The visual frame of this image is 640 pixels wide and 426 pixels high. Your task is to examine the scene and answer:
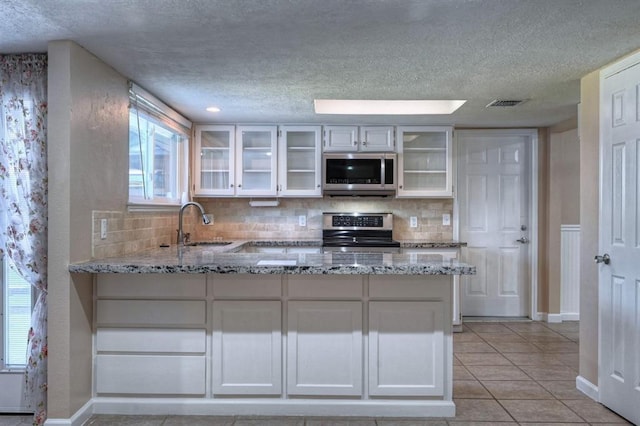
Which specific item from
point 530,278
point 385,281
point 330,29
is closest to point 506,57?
point 330,29

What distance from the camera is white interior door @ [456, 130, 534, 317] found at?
15.8ft

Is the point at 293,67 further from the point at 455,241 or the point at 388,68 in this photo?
the point at 455,241

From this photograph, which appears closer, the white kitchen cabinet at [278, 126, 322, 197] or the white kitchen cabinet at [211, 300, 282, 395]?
the white kitchen cabinet at [211, 300, 282, 395]

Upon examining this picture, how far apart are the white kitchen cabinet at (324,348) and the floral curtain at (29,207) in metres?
1.38

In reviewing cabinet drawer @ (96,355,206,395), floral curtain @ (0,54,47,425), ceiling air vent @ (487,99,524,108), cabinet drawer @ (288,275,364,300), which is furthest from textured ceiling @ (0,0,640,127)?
cabinet drawer @ (96,355,206,395)

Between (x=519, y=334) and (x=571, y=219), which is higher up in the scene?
(x=571, y=219)

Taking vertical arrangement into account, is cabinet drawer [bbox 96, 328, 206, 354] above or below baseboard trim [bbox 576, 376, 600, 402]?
above

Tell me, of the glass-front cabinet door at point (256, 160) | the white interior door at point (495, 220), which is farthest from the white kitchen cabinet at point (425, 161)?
the glass-front cabinet door at point (256, 160)

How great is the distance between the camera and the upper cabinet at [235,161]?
14.6 ft

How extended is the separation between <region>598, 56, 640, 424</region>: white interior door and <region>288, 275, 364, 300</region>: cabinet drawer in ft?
5.03

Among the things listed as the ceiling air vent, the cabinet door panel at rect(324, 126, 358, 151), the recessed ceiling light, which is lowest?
the cabinet door panel at rect(324, 126, 358, 151)

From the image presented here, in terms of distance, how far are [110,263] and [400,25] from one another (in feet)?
6.38

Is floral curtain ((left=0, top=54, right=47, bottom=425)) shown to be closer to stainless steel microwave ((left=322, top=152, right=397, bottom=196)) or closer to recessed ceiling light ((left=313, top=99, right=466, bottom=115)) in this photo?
recessed ceiling light ((left=313, top=99, right=466, bottom=115))

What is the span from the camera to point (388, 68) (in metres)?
2.72
